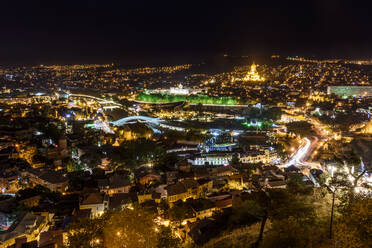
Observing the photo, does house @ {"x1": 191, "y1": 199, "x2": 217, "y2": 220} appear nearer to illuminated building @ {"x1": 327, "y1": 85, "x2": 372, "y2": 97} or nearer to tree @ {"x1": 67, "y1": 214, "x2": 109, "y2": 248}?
tree @ {"x1": 67, "y1": 214, "x2": 109, "y2": 248}

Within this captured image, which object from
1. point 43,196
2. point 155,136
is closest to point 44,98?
point 155,136

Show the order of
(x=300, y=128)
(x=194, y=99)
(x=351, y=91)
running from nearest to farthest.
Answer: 1. (x=300, y=128)
2. (x=194, y=99)
3. (x=351, y=91)

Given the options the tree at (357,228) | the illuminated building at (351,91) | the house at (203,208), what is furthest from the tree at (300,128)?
the illuminated building at (351,91)

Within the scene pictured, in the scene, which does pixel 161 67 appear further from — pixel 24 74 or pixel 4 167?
pixel 4 167

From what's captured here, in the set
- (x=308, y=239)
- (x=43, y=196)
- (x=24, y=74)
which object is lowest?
(x=43, y=196)

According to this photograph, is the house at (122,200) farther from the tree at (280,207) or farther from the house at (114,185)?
the tree at (280,207)

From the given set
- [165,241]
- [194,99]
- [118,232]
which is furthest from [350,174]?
[194,99]

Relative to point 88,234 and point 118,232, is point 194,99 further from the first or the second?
point 118,232

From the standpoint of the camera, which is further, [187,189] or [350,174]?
[187,189]

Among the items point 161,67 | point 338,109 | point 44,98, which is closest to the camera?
point 338,109
